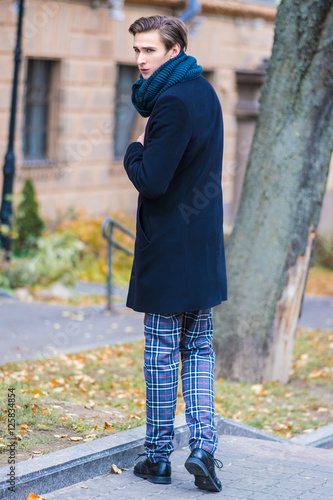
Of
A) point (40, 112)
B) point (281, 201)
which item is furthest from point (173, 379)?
point (40, 112)

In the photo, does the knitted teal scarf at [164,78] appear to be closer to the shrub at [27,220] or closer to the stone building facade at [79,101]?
the shrub at [27,220]

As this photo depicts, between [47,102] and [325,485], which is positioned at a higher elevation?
[47,102]

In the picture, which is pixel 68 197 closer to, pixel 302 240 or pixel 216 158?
pixel 302 240

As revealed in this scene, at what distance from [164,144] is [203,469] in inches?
54.6

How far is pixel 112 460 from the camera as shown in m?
3.86

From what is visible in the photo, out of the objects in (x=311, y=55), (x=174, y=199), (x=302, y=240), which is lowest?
(x=302, y=240)

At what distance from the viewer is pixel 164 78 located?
11.4ft

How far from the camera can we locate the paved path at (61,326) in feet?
23.1

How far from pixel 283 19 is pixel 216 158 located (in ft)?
8.79

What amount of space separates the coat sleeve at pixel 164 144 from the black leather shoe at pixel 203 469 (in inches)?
44.5

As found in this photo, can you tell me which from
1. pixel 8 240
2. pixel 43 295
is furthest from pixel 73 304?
pixel 8 240

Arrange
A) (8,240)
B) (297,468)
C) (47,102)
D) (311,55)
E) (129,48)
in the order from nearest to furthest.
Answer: (297,468) → (311,55) → (8,240) → (47,102) → (129,48)

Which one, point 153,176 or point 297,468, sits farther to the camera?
point 297,468

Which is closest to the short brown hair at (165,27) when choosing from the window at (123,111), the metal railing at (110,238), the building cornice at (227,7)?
the metal railing at (110,238)
